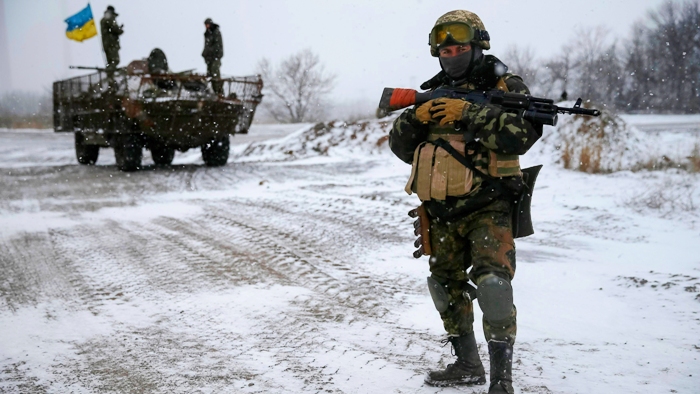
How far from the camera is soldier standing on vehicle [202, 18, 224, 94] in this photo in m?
12.8

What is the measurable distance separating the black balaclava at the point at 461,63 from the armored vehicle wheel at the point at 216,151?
11.7 metres

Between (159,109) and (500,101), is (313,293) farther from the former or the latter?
(159,109)

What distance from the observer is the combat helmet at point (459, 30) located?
8.60 ft

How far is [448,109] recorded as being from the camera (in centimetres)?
256

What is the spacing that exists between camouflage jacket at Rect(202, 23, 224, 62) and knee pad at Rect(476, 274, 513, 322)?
37.2 ft

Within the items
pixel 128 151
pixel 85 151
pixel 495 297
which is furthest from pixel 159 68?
pixel 495 297

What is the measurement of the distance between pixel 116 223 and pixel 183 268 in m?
2.51

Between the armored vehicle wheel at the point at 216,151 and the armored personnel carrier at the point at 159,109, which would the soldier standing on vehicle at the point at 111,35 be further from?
the armored vehicle wheel at the point at 216,151

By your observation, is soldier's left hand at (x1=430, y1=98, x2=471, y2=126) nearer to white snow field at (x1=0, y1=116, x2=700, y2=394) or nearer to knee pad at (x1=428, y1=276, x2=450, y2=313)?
knee pad at (x1=428, y1=276, x2=450, y2=313)

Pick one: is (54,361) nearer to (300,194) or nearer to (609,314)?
(609,314)

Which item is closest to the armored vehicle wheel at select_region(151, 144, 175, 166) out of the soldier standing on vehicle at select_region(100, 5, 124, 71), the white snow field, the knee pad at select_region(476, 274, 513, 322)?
the soldier standing on vehicle at select_region(100, 5, 124, 71)

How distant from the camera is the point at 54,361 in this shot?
3.15m

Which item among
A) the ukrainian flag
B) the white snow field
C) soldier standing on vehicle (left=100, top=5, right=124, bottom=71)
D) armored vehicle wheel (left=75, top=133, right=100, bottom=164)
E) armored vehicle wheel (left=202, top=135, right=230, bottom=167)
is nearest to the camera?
the white snow field

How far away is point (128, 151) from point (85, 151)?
3525 mm
